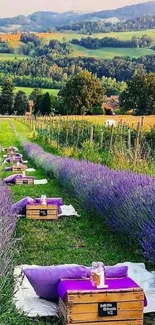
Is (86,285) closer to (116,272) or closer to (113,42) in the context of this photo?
(116,272)

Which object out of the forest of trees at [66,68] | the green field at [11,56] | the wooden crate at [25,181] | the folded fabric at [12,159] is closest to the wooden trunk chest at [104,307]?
the wooden crate at [25,181]

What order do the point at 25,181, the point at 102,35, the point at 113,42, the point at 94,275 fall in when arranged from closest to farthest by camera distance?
the point at 94,275 < the point at 25,181 < the point at 113,42 < the point at 102,35

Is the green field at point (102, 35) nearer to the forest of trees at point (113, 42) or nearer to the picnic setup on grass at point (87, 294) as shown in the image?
the forest of trees at point (113, 42)

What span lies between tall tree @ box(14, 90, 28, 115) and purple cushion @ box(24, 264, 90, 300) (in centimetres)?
7633

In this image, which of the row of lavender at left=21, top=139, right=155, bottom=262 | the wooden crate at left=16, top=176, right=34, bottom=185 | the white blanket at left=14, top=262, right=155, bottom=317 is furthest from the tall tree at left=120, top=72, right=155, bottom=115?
the white blanket at left=14, top=262, right=155, bottom=317

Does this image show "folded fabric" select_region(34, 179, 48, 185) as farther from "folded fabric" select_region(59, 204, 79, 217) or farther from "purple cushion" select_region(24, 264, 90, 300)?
"purple cushion" select_region(24, 264, 90, 300)

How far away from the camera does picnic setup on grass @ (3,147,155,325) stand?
183 inches

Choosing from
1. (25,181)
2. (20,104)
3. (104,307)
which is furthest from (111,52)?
(104,307)

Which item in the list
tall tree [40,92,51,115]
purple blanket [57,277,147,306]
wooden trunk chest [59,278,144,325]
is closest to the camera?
wooden trunk chest [59,278,144,325]

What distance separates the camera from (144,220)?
269 inches

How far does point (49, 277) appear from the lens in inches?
209

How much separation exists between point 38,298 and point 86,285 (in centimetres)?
73

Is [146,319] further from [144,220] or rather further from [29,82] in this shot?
[29,82]

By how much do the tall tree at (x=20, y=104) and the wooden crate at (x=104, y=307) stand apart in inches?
→ 3031
